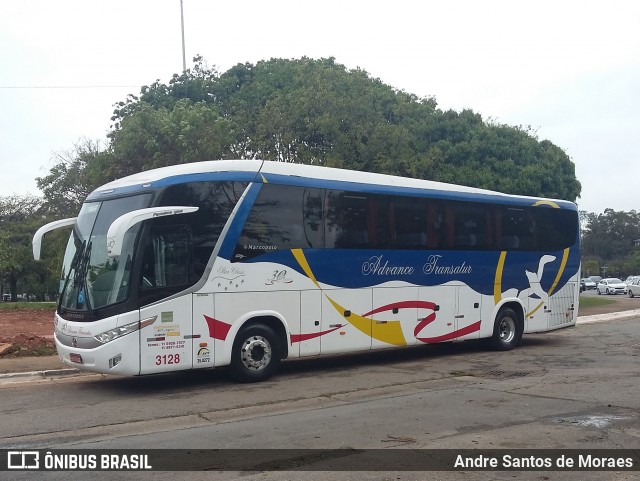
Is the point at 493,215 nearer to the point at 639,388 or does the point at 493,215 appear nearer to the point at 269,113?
the point at 639,388

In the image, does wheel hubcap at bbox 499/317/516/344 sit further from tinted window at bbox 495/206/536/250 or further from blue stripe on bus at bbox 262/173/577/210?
blue stripe on bus at bbox 262/173/577/210

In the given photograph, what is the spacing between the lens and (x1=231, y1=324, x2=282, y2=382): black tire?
11.9 metres

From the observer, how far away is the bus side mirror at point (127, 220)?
9.73m

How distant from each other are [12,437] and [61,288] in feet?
12.5

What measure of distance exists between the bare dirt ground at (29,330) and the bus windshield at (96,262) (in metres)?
4.32

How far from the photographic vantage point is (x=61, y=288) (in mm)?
11641

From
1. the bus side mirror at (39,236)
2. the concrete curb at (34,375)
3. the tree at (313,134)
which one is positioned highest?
the tree at (313,134)

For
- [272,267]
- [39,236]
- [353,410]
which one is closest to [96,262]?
[39,236]

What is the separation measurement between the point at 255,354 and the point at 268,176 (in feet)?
10.4

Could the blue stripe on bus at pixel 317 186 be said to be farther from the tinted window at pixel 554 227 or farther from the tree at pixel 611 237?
the tree at pixel 611 237

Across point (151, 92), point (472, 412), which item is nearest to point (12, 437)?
point (472, 412)

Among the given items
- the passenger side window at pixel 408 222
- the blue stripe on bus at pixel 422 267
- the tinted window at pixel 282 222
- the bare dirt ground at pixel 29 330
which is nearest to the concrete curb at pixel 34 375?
the bare dirt ground at pixel 29 330

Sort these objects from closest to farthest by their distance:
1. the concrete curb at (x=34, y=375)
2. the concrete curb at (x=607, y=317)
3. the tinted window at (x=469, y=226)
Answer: the concrete curb at (x=34, y=375)
the tinted window at (x=469, y=226)
the concrete curb at (x=607, y=317)

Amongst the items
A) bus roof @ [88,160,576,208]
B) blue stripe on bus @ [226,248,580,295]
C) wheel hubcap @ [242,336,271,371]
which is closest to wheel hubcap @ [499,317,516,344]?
blue stripe on bus @ [226,248,580,295]
